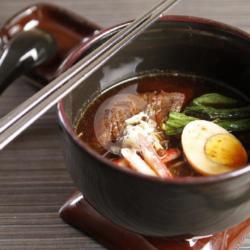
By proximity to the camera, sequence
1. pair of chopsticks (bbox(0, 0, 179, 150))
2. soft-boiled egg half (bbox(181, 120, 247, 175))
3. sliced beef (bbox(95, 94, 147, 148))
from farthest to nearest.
→ sliced beef (bbox(95, 94, 147, 148)), soft-boiled egg half (bbox(181, 120, 247, 175)), pair of chopsticks (bbox(0, 0, 179, 150))

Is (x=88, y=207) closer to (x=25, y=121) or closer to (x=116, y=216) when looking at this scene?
(x=116, y=216)

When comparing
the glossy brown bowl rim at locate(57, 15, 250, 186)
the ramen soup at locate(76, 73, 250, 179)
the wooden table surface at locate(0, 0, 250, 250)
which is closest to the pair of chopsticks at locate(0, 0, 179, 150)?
the glossy brown bowl rim at locate(57, 15, 250, 186)

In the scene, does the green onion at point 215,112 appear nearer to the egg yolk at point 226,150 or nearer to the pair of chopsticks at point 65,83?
the egg yolk at point 226,150

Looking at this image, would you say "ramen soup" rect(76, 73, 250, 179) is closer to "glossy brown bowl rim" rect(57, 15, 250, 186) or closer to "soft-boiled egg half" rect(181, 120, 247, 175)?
"soft-boiled egg half" rect(181, 120, 247, 175)

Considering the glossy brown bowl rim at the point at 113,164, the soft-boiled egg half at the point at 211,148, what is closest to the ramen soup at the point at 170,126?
the soft-boiled egg half at the point at 211,148

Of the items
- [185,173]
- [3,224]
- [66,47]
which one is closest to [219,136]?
[185,173]

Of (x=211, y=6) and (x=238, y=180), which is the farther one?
(x=211, y=6)

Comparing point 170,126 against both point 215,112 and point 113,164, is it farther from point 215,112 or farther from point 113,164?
point 113,164
